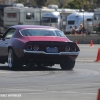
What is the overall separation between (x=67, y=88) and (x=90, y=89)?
1.80 ft

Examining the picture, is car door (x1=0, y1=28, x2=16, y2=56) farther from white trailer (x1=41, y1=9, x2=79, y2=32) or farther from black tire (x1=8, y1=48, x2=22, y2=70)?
white trailer (x1=41, y1=9, x2=79, y2=32)

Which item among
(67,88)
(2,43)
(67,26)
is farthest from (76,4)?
(67,88)

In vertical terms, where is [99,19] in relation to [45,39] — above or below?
below

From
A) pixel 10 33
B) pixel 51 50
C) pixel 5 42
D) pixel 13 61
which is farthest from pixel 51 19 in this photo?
pixel 51 50

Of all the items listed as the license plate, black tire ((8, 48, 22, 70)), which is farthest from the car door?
the license plate

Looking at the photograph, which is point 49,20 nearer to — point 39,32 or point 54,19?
point 54,19

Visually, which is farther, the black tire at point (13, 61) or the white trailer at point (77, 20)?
the white trailer at point (77, 20)

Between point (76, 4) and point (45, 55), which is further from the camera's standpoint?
point (76, 4)

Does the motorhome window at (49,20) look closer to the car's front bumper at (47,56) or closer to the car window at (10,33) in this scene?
the car window at (10,33)

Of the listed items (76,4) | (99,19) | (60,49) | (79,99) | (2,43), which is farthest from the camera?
(76,4)

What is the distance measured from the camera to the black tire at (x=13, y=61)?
16.5 meters

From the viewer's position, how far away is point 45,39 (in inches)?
651

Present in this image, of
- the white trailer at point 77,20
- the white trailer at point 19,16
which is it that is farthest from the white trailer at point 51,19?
the white trailer at point 77,20

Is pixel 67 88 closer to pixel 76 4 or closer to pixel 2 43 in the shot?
pixel 2 43
